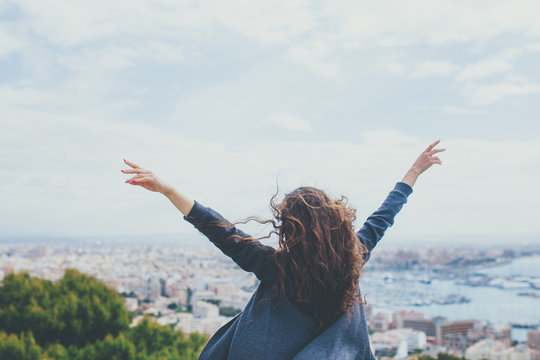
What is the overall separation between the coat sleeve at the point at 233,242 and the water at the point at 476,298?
12.5 metres

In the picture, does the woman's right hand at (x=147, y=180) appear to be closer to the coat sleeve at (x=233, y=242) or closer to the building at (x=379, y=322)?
the coat sleeve at (x=233, y=242)

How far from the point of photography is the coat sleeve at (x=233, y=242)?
108 cm

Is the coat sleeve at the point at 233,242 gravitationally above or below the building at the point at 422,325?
above

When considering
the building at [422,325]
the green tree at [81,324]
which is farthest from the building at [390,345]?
the green tree at [81,324]

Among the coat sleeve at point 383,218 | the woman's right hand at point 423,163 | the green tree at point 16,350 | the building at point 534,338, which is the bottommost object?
the building at point 534,338

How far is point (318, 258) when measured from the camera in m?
1.06

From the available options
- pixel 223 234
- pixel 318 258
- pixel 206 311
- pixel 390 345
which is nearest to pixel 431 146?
pixel 318 258

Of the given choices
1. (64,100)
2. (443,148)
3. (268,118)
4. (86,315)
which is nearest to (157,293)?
(268,118)

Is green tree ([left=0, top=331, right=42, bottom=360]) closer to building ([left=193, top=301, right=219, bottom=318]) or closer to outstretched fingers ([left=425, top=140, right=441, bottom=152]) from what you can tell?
outstretched fingers ([left=425, top=140, right=441, bottom=152])

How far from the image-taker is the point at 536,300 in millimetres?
14047

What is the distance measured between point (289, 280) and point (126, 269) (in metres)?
24.9

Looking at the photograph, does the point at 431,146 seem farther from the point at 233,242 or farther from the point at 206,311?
the point at 206,311

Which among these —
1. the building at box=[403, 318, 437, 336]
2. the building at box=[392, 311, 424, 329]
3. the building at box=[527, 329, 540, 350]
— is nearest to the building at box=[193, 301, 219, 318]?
the building at box=[392, 311, 424, 329]

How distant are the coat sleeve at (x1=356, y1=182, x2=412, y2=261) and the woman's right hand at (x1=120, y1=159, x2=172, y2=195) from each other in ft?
1.73
